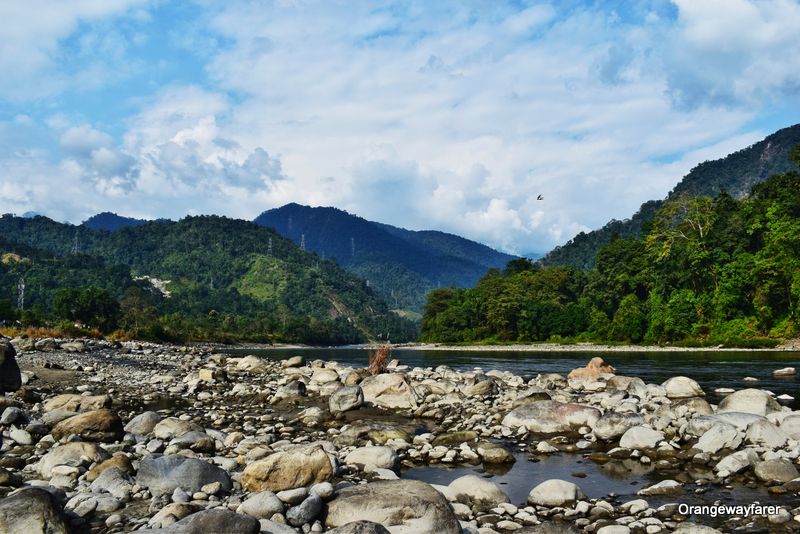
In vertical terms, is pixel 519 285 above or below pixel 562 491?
above

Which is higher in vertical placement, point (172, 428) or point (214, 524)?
point (214, 524)

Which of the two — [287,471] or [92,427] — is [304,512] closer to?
[287,471]

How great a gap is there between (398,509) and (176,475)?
14.2ft

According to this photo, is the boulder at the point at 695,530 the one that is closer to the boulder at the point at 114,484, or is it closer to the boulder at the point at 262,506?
the boulder at the point at 262,506

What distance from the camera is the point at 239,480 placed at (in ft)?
34.3

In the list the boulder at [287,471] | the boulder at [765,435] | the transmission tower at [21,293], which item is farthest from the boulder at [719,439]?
the transmission tower at [21,293]

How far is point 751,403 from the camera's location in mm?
16672

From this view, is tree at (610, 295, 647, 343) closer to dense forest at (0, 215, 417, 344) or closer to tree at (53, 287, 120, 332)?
dense forest at (0, 215, 417, 344)

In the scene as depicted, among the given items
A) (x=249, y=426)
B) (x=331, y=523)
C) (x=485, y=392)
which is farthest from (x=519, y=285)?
(x=331, y=523)

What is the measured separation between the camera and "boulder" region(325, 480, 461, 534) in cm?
791

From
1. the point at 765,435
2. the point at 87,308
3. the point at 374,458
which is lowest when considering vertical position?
the point at 374,458

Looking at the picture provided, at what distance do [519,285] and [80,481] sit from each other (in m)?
109

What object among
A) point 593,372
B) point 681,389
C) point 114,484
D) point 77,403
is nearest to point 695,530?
point 114,484

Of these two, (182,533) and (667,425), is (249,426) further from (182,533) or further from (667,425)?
(667,425)
